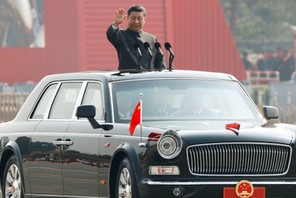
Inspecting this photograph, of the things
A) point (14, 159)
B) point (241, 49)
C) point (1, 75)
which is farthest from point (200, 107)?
point (241, 49)

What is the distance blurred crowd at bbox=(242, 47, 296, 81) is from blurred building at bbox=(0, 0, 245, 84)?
16.8 m

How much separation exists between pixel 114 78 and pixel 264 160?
1.83 meters

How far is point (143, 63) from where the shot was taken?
41.7 feet

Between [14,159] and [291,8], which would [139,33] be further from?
[291,8]

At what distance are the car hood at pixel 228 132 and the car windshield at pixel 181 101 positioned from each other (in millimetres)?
331

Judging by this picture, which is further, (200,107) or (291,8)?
(291,8)

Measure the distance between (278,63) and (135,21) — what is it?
69466mm

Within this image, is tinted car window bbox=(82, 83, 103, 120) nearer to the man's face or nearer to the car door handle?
the car door handle

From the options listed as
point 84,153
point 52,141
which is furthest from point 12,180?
point 84,153

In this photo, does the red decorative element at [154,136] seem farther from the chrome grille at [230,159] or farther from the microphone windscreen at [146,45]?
the microphone windscreen at [146,45]

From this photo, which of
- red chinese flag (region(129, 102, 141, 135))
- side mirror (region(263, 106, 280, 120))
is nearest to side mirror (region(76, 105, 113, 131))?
red chinese flag (region(129, 102, 141, 135))

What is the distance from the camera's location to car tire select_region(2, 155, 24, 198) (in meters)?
12.4

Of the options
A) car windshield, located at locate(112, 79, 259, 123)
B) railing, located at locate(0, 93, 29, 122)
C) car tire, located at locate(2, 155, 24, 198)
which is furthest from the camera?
railing, located at locate(0, 93, 29, 122)

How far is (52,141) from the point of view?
38.6ft
